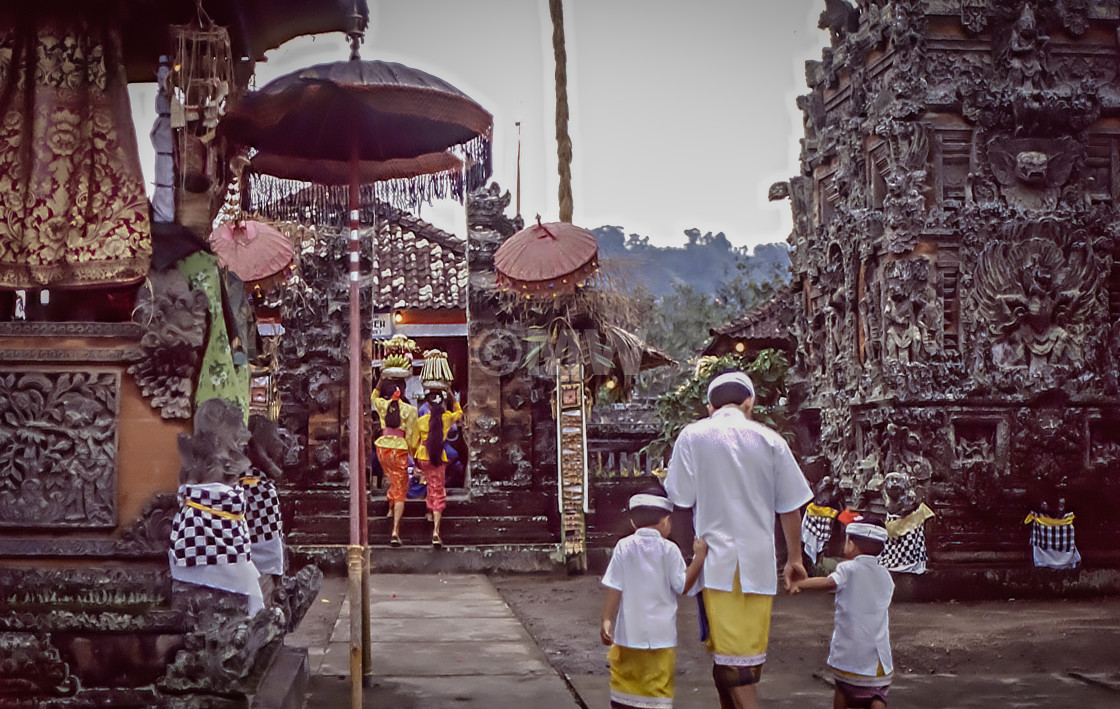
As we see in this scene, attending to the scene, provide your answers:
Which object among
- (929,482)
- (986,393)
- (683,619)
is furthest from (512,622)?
(986,393)

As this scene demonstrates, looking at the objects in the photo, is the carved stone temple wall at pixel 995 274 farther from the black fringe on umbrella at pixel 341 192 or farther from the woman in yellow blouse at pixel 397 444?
the black fringe on umbrella at pixel 341 192

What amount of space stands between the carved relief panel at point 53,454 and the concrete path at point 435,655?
1.71m

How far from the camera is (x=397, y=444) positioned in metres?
15.7

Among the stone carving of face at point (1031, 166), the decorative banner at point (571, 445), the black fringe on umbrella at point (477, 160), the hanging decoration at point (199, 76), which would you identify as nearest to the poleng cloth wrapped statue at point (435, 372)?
the decorative banner at point (571, 445)

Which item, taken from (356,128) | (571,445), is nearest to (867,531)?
(356,128)

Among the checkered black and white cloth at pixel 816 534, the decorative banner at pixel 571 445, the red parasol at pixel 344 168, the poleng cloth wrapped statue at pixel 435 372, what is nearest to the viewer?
the red parasol at pixel 344 168

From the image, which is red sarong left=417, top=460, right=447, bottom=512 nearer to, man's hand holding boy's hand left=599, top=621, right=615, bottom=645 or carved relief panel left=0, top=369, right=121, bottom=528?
carved relief panel left=0, top=369, right=121, bottom=528

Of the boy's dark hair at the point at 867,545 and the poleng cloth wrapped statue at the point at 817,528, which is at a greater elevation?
the boy's dark hair at the point at 867,545

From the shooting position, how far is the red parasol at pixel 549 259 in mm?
14148

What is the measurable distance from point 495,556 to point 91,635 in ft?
33.5

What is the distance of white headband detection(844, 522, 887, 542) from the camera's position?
6.01 meters

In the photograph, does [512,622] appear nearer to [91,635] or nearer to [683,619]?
[683,619]

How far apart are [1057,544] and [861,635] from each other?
7.33 m

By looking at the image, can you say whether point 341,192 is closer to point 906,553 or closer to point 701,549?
point 701,549
